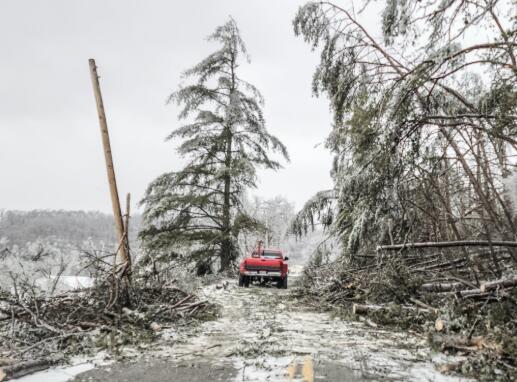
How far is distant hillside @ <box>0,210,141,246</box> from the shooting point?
112 meters

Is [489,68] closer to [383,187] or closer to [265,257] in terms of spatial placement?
[383,187]

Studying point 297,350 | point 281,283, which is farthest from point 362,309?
point 281,283

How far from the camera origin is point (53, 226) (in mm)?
128750

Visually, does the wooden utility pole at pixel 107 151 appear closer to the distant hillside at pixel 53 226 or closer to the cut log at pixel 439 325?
the cut log at pixel 439 325

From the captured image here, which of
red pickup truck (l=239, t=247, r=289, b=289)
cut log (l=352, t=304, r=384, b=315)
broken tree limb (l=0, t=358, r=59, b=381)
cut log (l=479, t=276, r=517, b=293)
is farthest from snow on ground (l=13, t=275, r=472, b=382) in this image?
red pickup truck (l=239, t=247, r=289, b=289)

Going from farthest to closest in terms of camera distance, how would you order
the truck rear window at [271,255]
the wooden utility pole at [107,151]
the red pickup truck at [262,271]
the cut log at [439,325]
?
the truck rear window at [271,255]
the red pickup truck at [262,271]
the wooden utility pole at [107,151]
the cut log at [439,325]

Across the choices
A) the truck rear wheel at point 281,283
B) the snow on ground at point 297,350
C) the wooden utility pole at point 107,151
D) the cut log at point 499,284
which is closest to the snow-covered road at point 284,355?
the snow on ground at point 297,350

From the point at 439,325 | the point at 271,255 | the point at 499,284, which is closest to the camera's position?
the point at 439,325

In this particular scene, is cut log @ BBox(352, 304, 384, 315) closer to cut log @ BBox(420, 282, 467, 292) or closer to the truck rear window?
cut log @ BBox(420, 282, 467, 292)

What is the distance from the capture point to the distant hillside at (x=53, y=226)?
369ft

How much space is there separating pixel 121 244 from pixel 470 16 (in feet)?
23.5

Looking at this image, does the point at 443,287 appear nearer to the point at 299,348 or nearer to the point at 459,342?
the point at 459,342

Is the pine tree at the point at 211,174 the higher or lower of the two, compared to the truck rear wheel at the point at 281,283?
higher

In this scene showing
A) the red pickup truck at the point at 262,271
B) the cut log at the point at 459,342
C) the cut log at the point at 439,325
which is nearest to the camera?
the cut log at the point at 459,342
